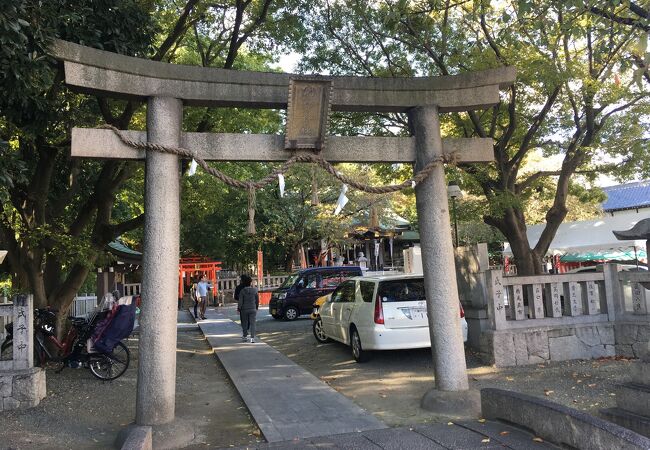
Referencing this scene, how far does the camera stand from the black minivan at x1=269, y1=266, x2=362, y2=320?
18.8m

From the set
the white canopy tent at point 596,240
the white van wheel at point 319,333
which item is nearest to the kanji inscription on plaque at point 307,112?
the white van wheel at point 319,333

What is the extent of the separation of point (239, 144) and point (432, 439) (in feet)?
12.8

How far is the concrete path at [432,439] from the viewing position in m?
4.93

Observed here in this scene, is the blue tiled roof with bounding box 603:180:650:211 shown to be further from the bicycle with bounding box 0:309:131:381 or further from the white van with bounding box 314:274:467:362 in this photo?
the bicycle with bounding box 0:309:131:381

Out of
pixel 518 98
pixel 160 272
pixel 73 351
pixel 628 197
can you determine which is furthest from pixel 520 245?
pixel 628 197

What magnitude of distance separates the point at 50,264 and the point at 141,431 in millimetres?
6887

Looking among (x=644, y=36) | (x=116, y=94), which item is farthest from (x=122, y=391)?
(x=644, y=36)

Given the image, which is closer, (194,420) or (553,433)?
(553,433)

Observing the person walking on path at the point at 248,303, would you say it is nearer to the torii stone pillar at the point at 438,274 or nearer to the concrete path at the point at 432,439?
the torii stone pillar at the point at 438,274

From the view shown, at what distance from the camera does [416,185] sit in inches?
261

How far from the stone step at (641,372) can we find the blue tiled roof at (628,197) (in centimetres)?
2851

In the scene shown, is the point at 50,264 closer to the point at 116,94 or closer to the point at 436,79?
the point at 116,94

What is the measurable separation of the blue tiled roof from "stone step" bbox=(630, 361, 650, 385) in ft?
93.5

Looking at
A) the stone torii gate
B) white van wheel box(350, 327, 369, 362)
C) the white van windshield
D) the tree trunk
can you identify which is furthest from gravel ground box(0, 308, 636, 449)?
the tree trunk
